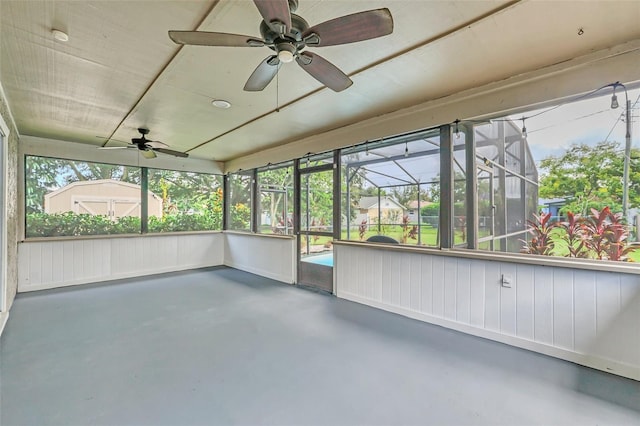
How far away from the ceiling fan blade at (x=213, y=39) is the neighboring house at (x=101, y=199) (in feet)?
16.5

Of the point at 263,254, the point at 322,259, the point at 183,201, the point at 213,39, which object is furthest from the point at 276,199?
the point at 213,39

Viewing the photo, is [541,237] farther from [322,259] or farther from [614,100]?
[322,259]

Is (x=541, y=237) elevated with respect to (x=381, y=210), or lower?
lower

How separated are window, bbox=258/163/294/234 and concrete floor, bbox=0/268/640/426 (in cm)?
225

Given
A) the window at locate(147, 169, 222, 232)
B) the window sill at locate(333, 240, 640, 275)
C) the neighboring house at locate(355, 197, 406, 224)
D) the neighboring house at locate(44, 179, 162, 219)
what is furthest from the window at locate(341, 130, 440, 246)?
the neighboring house at locate(44, 179, 162, 219)

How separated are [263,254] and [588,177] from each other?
4915 mm

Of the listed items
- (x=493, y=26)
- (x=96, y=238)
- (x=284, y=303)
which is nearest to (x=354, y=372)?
(x=284, y=303)

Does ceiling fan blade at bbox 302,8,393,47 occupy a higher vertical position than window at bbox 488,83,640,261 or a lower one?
higher

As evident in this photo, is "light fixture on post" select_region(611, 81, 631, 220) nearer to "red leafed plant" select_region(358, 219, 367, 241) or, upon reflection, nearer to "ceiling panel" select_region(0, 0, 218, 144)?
"red leafed plant" select_region(358, 219, 367, 241)

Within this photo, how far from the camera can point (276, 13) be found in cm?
139

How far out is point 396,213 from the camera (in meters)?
3.83

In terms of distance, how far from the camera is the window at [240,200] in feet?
20.6

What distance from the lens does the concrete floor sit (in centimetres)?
175

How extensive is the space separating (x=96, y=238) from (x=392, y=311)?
17.6ft
